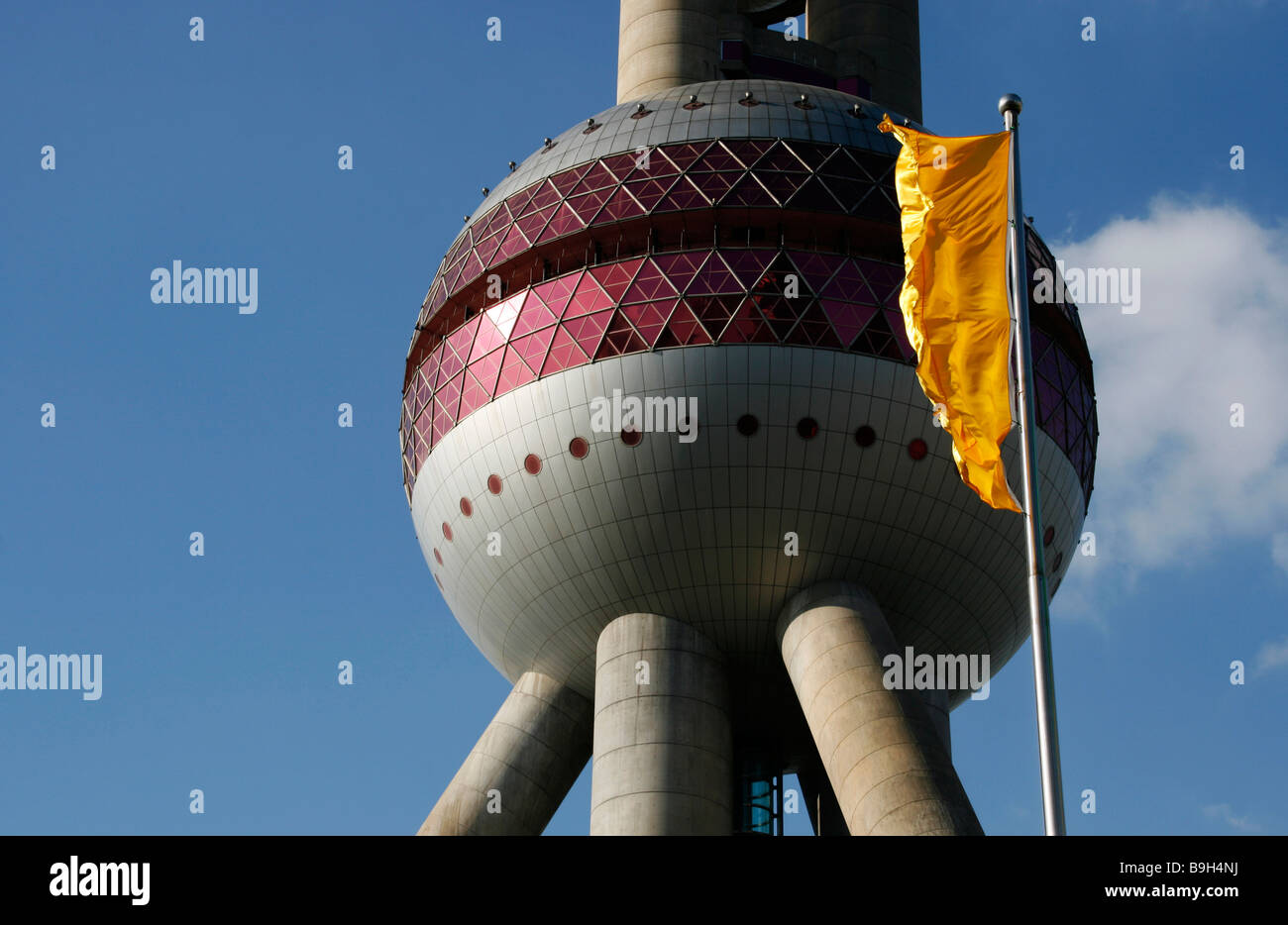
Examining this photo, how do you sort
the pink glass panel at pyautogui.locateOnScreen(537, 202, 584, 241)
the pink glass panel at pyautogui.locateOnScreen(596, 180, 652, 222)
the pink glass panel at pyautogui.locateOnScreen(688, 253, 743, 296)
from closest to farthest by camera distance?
1. the pink glass panel at pyautogui.locateOnScreen(688, 253, 743, 296)
2. the pink glass panel at pyautogui.locateOnScreen(596, 180, 652, 222)
3. the pink glass panel at pyautogui.locateOnScreen(537, 202, 584, 241)

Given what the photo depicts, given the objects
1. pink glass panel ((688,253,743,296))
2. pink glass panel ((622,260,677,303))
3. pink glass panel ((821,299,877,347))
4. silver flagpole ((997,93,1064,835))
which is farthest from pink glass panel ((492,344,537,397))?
silver flagpole ((997,93,1064,835))

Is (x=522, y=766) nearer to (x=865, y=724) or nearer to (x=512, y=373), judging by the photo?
(x=865, y=724)

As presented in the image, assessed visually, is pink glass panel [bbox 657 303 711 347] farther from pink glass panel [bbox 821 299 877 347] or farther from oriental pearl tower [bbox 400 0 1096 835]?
pink glass panel [bbox 821 299 877 347]

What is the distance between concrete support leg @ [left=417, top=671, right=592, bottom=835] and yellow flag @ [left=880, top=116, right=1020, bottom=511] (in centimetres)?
1932

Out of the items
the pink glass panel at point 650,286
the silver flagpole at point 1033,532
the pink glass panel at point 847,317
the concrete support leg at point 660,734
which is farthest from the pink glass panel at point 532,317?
the silver flagpole at point 1033,532

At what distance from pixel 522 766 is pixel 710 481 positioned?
887 cm

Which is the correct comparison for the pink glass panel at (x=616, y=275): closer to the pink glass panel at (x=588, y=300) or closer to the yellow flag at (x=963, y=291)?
the pink glass panel at (x=588, y=300)

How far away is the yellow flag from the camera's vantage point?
21328 mm

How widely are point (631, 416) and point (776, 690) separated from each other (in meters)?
8.04

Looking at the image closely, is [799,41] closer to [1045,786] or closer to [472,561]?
[472,561]

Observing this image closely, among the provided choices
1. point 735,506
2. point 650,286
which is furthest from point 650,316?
point 735,506

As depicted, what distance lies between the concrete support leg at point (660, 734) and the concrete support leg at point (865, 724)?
1.99 metres
